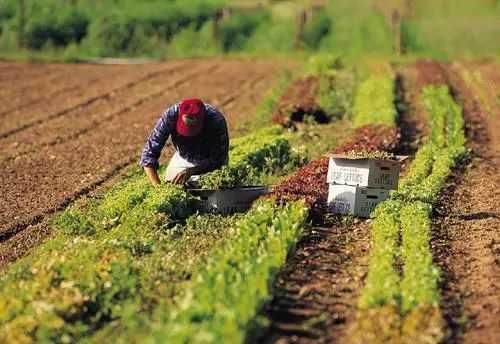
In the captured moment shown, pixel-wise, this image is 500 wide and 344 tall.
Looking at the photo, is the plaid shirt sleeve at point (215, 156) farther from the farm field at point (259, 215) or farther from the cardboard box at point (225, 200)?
the cardboard box at point (225, 200)

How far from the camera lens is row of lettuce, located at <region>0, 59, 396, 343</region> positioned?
286 inches

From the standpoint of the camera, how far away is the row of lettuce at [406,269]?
7.52m

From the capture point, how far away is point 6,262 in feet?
32.8

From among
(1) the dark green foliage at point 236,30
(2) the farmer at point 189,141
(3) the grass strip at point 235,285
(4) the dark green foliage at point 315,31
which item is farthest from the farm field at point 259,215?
(1) the dark green foliage at point 236,30

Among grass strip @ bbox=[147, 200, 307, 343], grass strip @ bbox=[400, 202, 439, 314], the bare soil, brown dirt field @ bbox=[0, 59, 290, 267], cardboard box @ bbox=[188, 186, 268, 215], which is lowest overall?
brown dirt field @ bbox=[0, 59, 290, 267]

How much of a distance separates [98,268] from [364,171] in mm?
3735

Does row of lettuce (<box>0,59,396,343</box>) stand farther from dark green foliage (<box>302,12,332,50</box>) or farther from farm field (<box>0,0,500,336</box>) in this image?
dark green foliage (<box>302,12,332,50</box>)

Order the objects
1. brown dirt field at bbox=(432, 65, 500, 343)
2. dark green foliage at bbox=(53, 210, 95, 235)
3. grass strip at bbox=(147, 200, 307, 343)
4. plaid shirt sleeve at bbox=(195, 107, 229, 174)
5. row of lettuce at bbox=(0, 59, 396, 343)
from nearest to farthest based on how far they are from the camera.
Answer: grass strip at bbox=(147, 200, 307, 343)
row of lettuce at bbox=(0, 59, 396, 343)
brown dirt field at bbox=(432, 65, 500, 343)
dark green foliage at bbox=(53, 210, 95, 235)
plaid shirt sleeve at bbox=(195, 107, 229, 174)

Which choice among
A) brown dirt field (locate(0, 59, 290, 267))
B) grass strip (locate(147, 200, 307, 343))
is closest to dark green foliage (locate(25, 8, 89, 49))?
brown dirt field (locate(0, 59, 290, 267))

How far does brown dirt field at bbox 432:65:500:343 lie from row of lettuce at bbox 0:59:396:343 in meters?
1.30

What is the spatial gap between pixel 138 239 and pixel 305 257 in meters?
1.43

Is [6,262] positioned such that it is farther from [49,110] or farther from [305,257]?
[49,110]

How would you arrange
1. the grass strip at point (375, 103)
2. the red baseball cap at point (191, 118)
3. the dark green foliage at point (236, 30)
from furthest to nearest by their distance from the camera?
the dark green foliage at point (236, 30)
the grass strip at point (375, 103)
the red baseball cap at point (191, 118)

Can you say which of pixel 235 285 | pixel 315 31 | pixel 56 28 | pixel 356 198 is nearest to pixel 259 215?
pixel 356 198
